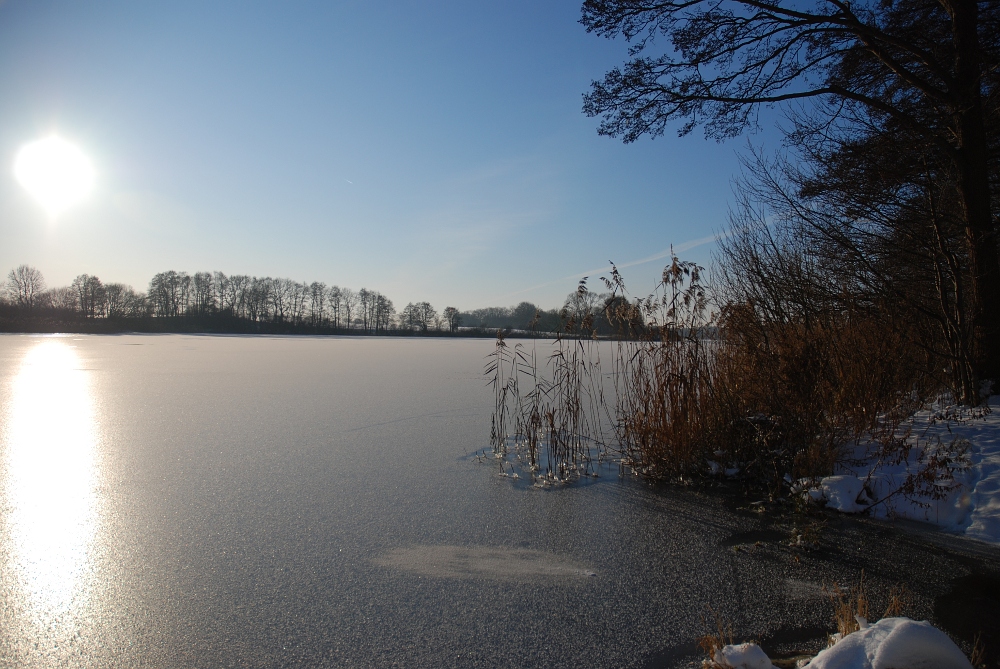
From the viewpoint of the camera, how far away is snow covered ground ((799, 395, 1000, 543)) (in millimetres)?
2400

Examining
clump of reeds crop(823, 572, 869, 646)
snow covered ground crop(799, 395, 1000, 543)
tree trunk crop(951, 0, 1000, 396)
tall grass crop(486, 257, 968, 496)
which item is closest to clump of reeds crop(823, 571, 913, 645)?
clump of reeds crop(823, 572, 869, 646)

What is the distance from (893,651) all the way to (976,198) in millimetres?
4565

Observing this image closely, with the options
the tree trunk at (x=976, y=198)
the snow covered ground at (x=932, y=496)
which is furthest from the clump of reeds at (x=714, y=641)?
the tree trunk at (x=976, y=198)

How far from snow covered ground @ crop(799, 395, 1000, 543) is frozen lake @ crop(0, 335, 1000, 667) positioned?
15cm

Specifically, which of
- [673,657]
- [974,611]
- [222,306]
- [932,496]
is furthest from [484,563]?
[222,306]

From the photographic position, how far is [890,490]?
2.70m

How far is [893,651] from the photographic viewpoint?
1.11 m

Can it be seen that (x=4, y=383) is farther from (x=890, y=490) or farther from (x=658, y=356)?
(x=890, y=490)

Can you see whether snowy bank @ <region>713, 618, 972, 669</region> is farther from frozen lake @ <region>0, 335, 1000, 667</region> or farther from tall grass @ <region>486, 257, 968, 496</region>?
tall grass @ <region>486, 257, 968, 496</region>

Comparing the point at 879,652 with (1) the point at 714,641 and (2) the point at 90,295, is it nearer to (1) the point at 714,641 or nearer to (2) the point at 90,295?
(1) the point at 714,641

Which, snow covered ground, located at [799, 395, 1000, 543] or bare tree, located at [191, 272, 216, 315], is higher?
bare tree, located at [191, 272, 216, 315]

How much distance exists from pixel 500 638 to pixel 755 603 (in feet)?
2.97

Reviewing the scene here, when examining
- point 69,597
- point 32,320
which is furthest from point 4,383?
point 32,320

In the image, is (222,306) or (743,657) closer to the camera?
(743,657)
